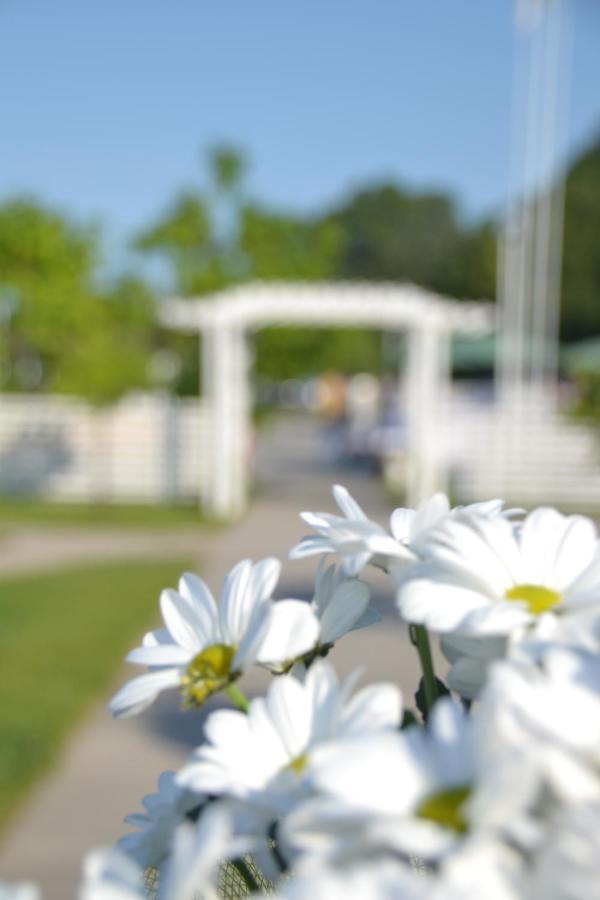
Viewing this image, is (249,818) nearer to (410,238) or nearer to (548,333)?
(548,333)

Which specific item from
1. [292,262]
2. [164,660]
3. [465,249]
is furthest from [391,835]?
[465,249]

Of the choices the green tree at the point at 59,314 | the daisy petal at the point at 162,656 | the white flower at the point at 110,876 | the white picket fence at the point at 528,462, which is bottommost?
the white picket fence at the point at 528,462

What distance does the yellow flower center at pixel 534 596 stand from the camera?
63 cm

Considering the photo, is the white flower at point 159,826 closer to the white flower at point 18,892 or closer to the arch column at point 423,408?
the white flower at point 18,892

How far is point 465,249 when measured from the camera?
50.9m

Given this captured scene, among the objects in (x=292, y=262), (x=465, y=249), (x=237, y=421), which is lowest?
(x=237, y=421)

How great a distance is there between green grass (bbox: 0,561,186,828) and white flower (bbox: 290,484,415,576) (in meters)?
3.87

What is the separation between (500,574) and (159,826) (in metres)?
0.24

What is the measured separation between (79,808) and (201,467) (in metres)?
9.93

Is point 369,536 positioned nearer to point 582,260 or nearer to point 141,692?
point 141,692

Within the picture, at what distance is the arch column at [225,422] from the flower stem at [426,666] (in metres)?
12.2

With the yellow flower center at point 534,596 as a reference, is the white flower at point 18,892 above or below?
below

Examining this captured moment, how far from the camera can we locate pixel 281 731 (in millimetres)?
607

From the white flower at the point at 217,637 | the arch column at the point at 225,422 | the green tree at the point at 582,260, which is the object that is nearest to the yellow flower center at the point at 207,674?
the white flower at the point at 217,637
